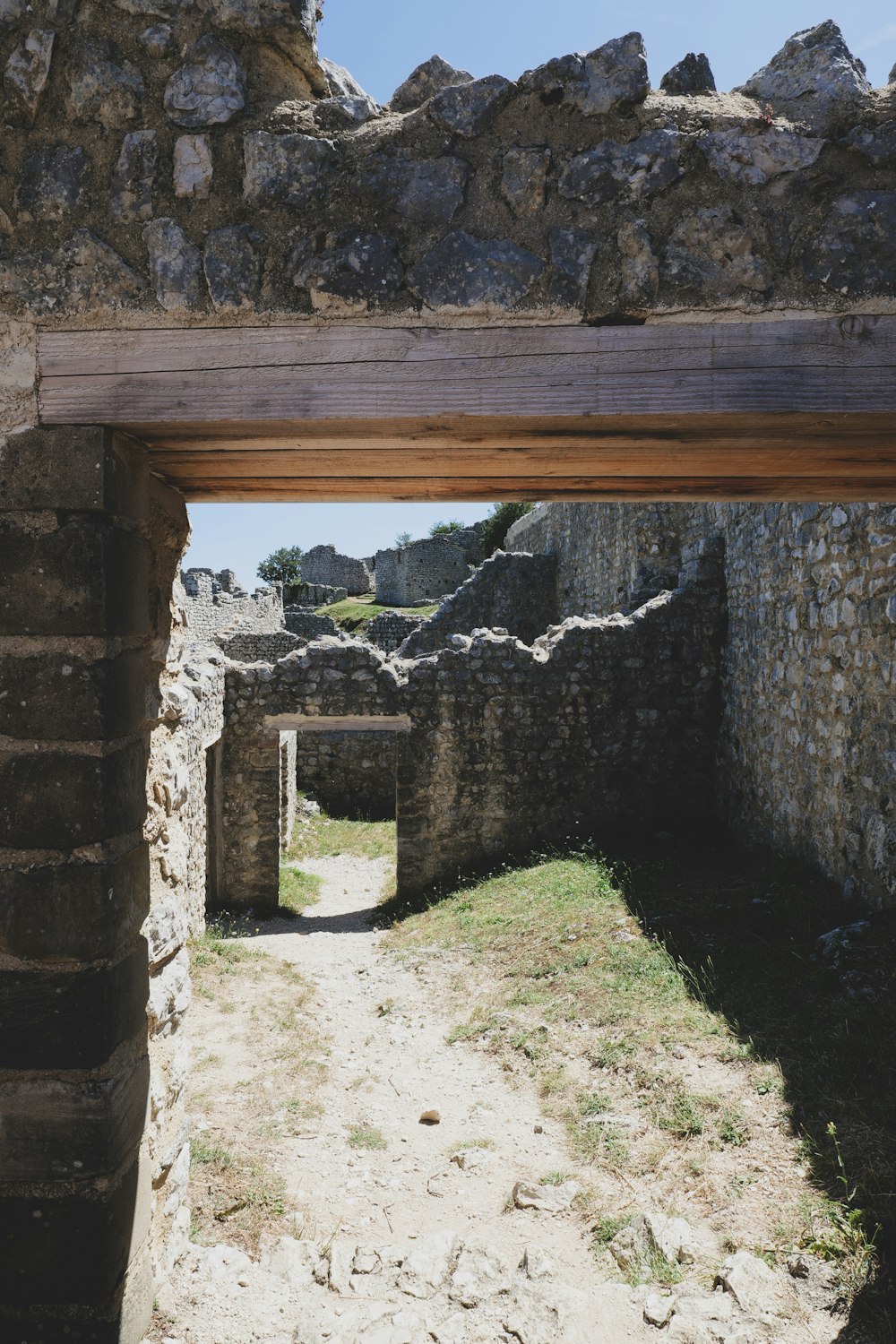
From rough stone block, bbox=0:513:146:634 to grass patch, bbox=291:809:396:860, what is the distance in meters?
8.85

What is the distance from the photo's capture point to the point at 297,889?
32.0ft

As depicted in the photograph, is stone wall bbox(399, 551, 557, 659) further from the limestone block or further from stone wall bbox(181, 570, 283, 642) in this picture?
the limestone block

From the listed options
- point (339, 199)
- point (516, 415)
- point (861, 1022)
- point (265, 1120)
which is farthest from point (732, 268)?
point (265, 1120)

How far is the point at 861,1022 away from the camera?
13.8ft

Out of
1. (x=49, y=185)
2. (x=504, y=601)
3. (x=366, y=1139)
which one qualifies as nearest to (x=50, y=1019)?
(x=49, y=185)

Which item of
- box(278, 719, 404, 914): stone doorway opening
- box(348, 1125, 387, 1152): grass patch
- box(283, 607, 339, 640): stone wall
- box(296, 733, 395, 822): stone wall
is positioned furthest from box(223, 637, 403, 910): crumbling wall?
box(283, 607, 339, 640): stone wall

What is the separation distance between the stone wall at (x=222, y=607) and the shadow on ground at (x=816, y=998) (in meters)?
12.0

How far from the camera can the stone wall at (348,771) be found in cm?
1383

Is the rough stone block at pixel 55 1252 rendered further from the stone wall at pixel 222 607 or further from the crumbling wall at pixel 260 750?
the stone wall at pixel 222 607

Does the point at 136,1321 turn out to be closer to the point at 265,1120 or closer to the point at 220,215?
the point at 265,1120

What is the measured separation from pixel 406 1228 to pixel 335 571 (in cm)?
3612

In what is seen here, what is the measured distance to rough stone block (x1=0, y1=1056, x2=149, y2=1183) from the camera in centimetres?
205

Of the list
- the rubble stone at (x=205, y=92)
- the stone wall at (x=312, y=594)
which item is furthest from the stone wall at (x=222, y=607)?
the rubble stone at (x=205, y=92)

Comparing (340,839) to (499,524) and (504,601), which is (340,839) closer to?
(504,601)
